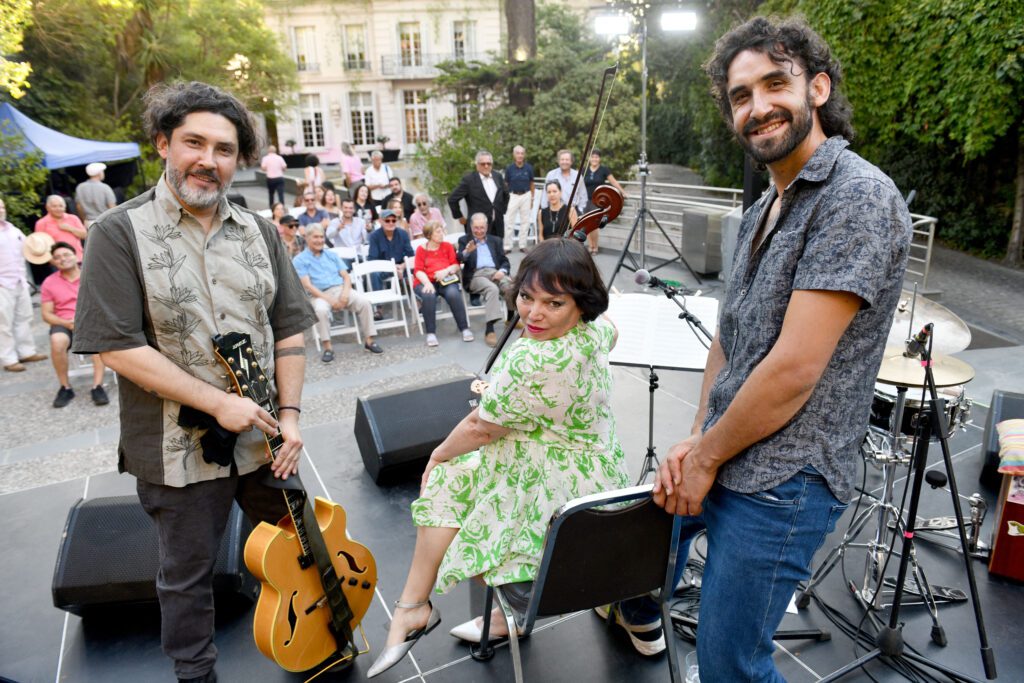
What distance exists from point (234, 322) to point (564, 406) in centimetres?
106

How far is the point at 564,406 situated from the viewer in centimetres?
205

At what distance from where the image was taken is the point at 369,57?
32.1 m

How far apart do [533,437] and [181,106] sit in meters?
1.43

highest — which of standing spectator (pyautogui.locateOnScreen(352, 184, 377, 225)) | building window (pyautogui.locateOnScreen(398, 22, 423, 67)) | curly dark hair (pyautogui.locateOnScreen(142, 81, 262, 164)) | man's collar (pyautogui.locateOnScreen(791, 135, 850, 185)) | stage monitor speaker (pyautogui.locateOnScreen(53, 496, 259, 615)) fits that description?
building window (pyautogui.locateOnScreen(398, 22, 423, 67))

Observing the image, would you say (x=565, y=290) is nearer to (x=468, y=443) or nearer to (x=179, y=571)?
(x=468, y=443)

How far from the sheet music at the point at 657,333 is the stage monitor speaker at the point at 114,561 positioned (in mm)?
1762

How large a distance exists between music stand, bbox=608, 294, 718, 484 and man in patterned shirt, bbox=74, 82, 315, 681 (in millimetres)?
1500

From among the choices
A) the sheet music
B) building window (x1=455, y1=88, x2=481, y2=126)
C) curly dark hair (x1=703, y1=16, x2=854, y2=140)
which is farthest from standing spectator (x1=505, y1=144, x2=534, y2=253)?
curly dark hair (x1=703, y1=16, x2=854, y2=140)

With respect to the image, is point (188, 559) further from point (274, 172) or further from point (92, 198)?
point (274, 172)

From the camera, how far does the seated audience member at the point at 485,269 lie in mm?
6719

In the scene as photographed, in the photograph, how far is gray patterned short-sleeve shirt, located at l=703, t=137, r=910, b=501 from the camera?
1330 mm

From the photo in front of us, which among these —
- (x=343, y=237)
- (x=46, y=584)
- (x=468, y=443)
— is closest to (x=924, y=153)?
(x=343, y=237)

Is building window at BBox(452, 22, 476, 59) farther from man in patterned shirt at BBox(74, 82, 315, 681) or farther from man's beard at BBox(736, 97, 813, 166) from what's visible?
man's beard at BBox(736, 97, 813, 166)

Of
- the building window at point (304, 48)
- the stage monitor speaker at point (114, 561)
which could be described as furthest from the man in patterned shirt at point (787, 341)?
the building window at point (304, 48)
